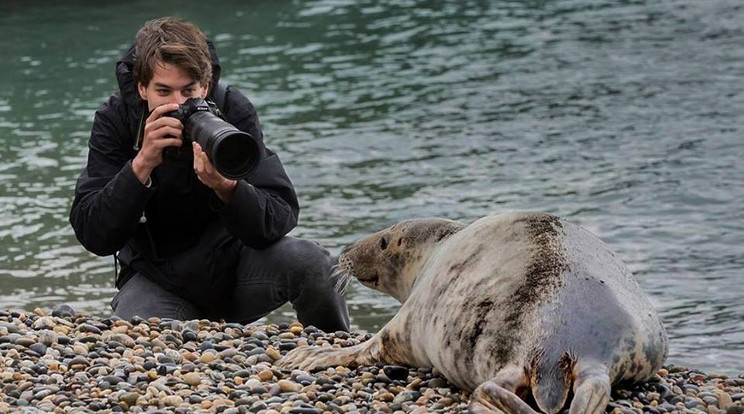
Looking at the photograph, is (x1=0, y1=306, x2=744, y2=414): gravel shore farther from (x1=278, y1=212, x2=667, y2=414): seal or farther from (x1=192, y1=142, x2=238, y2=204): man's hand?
(x1=192, y1=142, x2=238, y2=204): man's hand

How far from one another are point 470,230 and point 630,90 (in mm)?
8720

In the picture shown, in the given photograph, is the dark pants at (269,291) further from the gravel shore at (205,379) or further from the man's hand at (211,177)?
the man's hand at (211,177)

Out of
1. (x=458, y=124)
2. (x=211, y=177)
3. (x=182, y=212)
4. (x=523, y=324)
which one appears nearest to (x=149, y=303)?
(x=182, y=212)

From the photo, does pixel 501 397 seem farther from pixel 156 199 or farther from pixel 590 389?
pixel 156 199

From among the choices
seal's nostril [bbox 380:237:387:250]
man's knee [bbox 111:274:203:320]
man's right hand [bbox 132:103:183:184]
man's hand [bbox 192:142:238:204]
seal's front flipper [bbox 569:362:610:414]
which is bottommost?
man's knee [bbox 111:274:203:320]

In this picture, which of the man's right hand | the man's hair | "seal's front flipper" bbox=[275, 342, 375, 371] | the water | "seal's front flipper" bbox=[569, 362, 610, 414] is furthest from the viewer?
the water

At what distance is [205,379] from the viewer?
5.09m

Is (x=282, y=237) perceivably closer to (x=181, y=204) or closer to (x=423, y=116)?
(x=181, y=204)

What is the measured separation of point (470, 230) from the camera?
17.5ft

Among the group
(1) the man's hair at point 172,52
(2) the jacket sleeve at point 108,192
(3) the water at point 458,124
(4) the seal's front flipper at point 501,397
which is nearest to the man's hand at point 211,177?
(2) the jacket sleeve at point 108,192

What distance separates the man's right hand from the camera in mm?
5543

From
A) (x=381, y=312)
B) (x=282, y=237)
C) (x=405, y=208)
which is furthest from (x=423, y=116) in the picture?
(x=282, y=237)

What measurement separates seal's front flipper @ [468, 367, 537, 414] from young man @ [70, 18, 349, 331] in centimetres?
167

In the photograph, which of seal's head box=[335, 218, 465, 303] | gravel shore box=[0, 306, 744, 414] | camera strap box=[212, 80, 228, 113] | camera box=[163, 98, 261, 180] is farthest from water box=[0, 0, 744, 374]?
camera box=[163, 98, 261, 180]
